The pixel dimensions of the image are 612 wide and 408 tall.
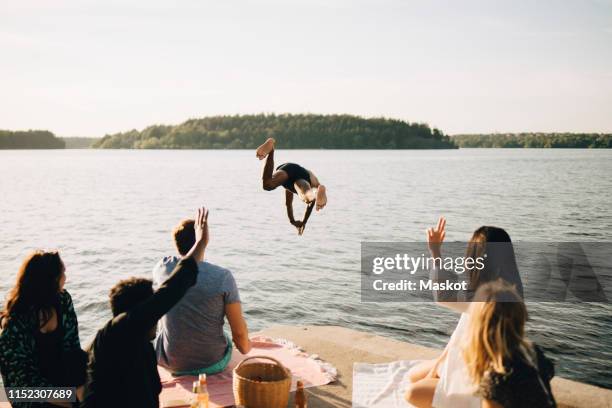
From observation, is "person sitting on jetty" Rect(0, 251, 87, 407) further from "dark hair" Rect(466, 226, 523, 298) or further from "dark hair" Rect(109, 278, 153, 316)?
"dark hair" Rect(466, 226, 523, 298)

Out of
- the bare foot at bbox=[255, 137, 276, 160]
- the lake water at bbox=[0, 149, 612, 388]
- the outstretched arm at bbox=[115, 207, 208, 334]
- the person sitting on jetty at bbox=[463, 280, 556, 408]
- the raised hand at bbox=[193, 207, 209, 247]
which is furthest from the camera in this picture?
the lake water at bbox=[0, 149, 612, 388]

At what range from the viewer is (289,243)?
28219 millimetres

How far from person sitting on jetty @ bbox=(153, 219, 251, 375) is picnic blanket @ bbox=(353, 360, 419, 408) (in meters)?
1.38

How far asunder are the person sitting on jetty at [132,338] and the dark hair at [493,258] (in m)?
2.00

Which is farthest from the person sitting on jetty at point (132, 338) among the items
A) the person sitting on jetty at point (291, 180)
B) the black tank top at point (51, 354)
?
the person sitting on jetty at point (291, 180)

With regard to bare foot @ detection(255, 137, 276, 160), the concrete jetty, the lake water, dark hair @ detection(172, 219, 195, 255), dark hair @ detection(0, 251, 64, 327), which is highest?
bare foot @ detection(255, 137, 276, 160)

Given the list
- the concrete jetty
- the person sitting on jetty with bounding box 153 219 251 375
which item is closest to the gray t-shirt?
the person sitting on jetty with bounding box 153 219 251 375

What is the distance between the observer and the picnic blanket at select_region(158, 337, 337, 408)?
235 inches

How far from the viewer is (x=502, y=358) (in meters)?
3.53

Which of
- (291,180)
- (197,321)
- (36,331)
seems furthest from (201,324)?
(291,180)

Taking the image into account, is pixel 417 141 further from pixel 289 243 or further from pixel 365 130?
pixel 289 243

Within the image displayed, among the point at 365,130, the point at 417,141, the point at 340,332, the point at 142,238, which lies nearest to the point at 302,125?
the point at 365,130

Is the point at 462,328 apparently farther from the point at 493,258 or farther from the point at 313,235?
the point at 313,235

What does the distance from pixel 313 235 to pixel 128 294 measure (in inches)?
1043
